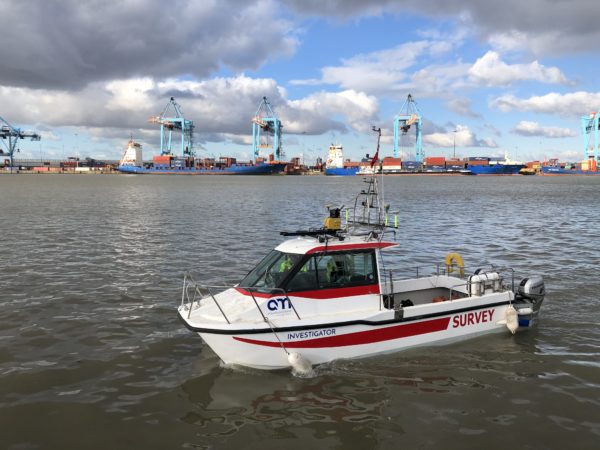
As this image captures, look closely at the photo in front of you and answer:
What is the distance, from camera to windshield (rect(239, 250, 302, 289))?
8.87 meters

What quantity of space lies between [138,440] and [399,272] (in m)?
11.7

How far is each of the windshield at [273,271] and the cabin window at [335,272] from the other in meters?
0.20

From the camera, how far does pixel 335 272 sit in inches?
357

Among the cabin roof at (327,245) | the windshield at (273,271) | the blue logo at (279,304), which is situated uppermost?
the cabin roof at (327,245)

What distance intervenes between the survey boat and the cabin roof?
2 cm

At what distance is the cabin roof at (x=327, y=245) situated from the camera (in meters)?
8.94

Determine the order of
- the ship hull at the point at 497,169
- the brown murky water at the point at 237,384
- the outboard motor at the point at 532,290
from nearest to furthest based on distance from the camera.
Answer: the brown murky water at the point at 237,384 → the outboard motor at the point at 532,290 → the ship hull at the point at 497,169

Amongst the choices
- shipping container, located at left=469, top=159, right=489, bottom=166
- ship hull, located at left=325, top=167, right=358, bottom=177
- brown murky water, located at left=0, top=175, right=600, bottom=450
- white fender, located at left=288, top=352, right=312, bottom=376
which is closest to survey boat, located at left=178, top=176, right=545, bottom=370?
white fender, located at left=288, top=352, right=312, bottom=376

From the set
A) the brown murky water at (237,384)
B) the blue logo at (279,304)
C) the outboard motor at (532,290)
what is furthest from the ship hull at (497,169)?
the blue logo at (279,304)

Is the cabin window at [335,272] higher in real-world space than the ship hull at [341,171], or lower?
lower

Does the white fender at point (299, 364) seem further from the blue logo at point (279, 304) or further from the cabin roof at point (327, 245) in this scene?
the cabin roof at point (327, 245)

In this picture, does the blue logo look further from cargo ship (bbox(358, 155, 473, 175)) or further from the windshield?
cargo ship (bbox(358, 155, 473, 175))

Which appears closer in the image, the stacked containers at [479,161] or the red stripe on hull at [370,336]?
the red stripe on hull at [370,336]

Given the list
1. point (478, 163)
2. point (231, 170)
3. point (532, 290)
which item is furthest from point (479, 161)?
point (532, 290)
